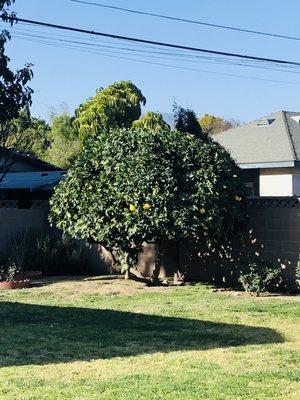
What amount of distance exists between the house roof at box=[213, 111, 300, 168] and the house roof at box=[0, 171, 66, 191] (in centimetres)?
710

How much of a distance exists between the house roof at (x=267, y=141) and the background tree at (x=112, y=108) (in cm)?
414

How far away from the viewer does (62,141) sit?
40719mm

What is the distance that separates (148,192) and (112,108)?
53.4 ft

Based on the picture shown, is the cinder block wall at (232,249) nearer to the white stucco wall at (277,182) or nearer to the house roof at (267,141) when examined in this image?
the house roof at (267,141)

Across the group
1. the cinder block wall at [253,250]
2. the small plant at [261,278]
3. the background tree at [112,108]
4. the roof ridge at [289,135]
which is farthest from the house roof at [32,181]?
the small plant at [261,278]

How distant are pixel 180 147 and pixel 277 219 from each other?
2390mm

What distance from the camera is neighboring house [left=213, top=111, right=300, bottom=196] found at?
944 inches

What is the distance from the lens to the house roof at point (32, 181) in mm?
19744

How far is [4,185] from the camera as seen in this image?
20.8 metres

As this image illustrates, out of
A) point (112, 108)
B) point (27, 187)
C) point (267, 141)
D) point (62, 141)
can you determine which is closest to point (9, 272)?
point (27, 187)

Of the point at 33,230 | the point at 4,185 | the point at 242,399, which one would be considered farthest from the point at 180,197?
the point at 4,185

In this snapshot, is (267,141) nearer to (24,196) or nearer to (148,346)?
(24,196)

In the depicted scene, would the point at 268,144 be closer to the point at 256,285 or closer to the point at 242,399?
the point at 256,285

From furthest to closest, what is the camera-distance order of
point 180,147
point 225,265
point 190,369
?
point 225,265 < point 180,147 < point 190,369
